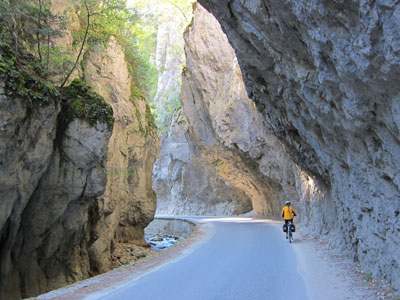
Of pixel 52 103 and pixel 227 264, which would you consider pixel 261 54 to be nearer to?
pixel 227 264

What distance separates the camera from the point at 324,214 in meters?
12.0

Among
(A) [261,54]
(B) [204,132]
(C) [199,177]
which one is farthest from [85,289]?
(C) [199,177]

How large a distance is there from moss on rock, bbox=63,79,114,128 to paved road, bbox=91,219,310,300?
213 inches

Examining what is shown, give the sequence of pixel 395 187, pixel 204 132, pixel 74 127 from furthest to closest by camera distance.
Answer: pixel 204 132
pixel 74 127
pixel 395 187

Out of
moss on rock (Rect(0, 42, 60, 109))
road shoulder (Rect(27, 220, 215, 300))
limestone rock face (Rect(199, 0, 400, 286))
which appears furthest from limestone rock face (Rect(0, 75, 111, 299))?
limestone rock face (Rect(199, 0, 400, 286))

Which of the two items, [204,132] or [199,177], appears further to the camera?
[199,177]

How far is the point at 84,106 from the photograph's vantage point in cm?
1057

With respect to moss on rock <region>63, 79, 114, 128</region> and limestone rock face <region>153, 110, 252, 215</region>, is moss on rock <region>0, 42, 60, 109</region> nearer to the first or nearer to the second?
moss on rock <region>63, 79, 114, 128</region>

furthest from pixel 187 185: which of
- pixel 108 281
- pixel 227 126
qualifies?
pixel 108 281

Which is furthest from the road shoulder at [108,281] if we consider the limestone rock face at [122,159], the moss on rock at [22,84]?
the limestone rock face at [122,159]

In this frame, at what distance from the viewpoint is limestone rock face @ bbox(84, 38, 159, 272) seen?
595 inches

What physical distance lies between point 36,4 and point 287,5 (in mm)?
10578

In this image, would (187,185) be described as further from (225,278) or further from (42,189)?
(225,278)

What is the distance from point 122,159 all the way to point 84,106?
6.99 meters
